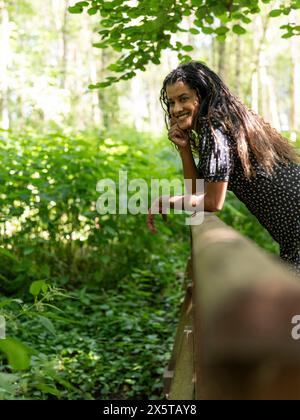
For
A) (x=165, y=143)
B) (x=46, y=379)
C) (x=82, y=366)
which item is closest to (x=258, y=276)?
(x=46, y=379)

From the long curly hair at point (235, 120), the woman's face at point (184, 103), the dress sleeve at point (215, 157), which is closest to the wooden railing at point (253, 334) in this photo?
the dress sleeve at point (215, 157)

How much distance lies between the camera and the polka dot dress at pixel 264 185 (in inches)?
104

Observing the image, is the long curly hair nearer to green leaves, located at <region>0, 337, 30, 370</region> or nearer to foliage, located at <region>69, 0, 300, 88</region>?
green leaves, located at <region>0, 337, 30, 370</region>

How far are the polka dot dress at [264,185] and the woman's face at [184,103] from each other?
0.77 feet

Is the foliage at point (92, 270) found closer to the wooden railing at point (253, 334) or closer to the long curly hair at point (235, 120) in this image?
the long curly hair at point (235, 120)

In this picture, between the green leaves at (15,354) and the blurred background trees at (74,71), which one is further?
the blurred background trees at (74,71)

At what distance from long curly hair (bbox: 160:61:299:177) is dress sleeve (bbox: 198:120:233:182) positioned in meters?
0.05

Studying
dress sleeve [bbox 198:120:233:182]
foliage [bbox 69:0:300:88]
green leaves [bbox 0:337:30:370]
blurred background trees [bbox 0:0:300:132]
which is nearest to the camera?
green leaves [bbox 0:337:30:370]

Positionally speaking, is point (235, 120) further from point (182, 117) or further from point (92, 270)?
A: point (92, 270)

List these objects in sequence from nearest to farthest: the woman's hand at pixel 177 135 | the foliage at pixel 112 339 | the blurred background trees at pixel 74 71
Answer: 1. the woman's hand at pixel 177 135
2. the foliage at pixel 112 339
3. the blurred background trees at pixel 74 71

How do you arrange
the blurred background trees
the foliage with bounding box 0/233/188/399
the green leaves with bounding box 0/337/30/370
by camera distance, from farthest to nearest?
1. the blurred background trees
2. the foliage with bounding box 0/233/188/399
3. the green leaves with bounding box 0/337/30/370

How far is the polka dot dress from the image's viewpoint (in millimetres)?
2643

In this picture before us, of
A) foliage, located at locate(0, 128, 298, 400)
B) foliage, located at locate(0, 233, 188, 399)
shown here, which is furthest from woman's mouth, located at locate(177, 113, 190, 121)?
foliage, located at locate(0, 128, 298, 400)

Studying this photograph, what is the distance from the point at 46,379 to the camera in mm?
4078
